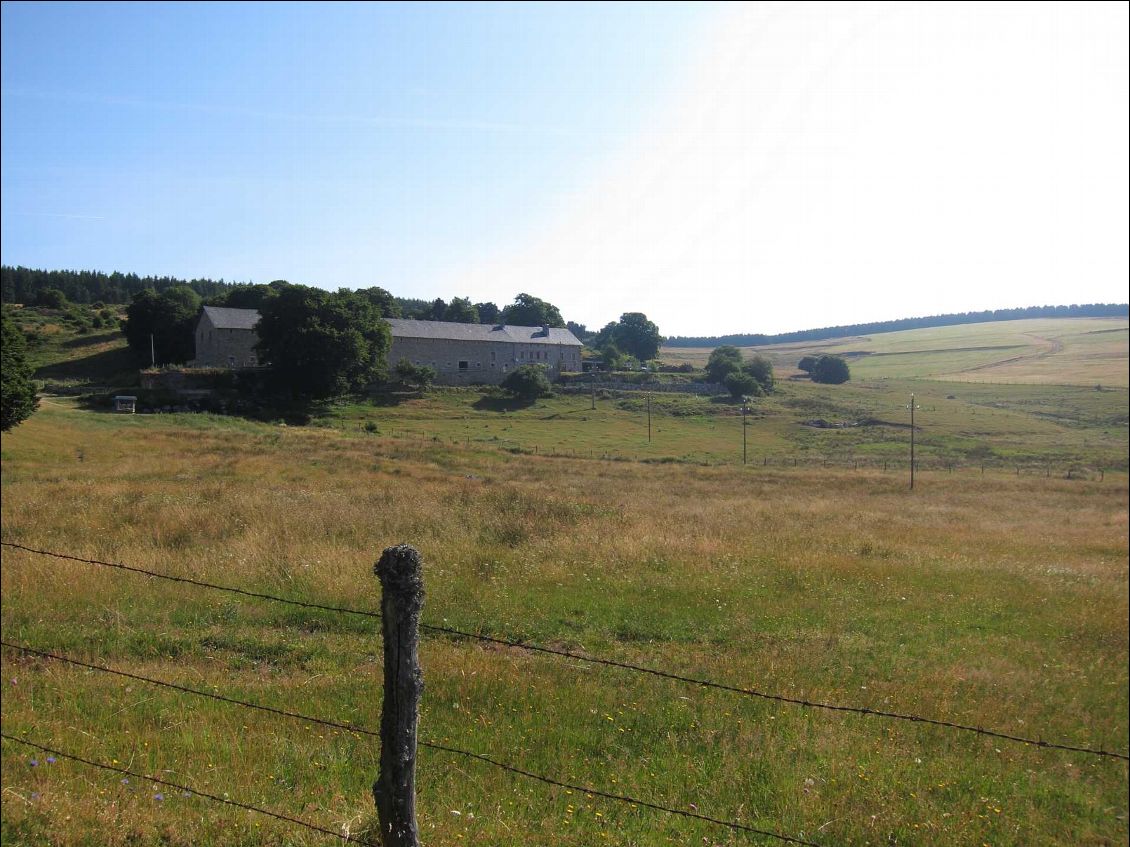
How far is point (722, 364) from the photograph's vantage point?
92750 millimetres

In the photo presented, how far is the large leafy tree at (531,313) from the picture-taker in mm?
117438

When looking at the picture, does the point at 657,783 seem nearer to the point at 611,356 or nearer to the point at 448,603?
the point at 448,603

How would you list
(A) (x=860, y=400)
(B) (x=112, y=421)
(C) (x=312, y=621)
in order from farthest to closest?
(A) (x=860, y=400), (B) (x=112, y=421), (C) (x=312, y=621)

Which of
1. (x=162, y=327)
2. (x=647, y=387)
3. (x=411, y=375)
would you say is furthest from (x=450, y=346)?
(x=162, y=327)

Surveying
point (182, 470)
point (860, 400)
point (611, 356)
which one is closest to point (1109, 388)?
point (860, 400)

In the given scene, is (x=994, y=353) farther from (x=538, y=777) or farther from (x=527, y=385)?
(x=538, y=777)

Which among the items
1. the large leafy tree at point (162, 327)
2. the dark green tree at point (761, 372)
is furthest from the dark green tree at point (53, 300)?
the dark green tree at point (761, 372)

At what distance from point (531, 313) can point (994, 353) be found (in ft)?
297

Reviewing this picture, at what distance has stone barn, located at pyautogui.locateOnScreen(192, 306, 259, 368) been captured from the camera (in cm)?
7500

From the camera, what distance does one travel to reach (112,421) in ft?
141

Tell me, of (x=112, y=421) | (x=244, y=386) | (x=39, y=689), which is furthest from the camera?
(x=244, y=386)

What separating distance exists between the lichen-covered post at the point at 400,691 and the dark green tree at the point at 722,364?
288ft

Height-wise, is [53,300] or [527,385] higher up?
[53,300]

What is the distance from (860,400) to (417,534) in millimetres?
86464
